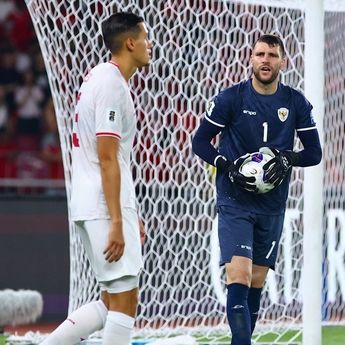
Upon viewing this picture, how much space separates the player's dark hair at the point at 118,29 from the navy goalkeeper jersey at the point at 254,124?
30.6 inches

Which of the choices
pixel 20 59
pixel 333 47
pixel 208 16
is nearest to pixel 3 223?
pixel 208 16

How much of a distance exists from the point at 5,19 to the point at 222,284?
14.1 feet

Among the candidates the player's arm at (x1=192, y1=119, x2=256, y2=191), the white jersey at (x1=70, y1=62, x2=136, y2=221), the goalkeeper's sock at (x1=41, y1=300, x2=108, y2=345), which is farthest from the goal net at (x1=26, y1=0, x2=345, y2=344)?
the white jersey at (x1=70, y1=62, x2=136, y2=221)

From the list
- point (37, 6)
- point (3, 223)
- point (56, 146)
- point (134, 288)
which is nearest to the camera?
point (134, 288)

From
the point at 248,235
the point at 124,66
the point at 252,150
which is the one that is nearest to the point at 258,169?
the point at 252,150

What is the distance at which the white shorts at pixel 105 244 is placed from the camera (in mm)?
4416

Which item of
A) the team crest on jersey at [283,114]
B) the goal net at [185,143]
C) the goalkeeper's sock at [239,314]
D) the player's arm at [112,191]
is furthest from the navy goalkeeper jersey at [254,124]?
the goal net at [185,143]

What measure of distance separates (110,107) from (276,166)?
100cm

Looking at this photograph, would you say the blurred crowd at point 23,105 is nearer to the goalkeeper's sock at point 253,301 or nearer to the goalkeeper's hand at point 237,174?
the goalkeeper's sock at point 253,301

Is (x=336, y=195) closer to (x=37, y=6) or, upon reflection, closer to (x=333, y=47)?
(x=333, y=47)

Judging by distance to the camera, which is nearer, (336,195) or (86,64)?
(86,64)

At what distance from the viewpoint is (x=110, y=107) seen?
441 cm

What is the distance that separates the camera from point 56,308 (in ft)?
25.6

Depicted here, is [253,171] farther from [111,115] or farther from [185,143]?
[185,143]
